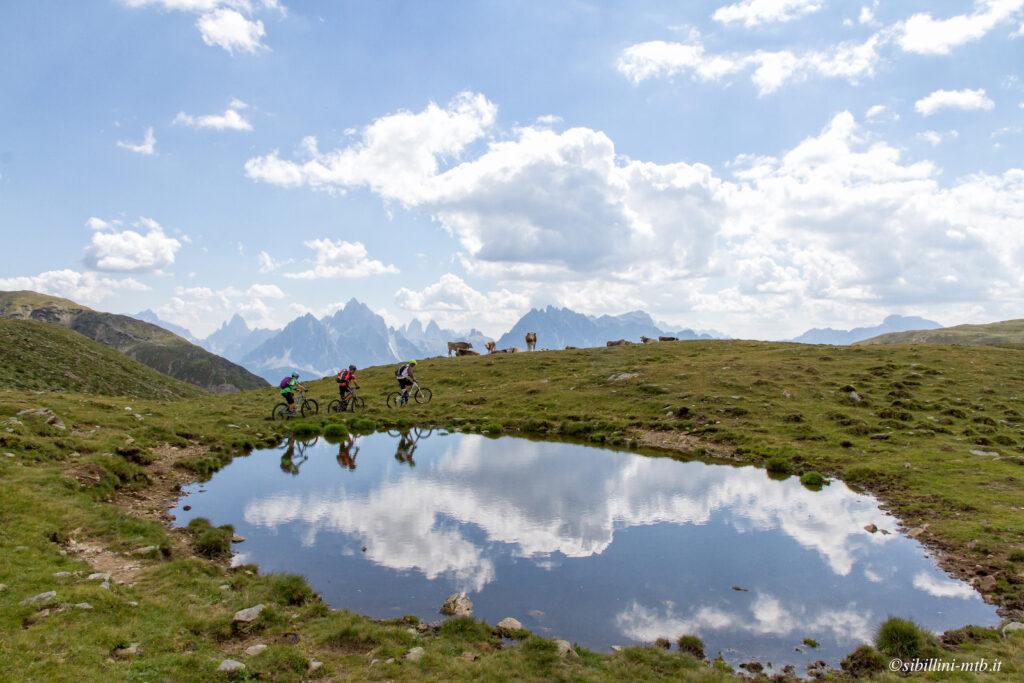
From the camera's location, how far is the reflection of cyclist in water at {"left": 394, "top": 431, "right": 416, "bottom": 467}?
24484mm

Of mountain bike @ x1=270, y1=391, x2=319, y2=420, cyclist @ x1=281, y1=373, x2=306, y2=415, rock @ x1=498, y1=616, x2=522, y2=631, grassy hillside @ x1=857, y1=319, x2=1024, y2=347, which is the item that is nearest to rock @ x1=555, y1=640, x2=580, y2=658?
rock @ x1=498, y1=616, x2=522, y2=631

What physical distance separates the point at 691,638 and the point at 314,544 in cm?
1051

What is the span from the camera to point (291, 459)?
24.5m

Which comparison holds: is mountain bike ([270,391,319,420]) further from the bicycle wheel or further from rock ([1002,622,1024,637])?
rock ([1002,622,1024,637])

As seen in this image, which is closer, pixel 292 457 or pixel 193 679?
pixel 193 679

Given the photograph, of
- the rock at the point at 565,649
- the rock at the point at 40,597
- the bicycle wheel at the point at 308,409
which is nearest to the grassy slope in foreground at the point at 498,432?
the rock at the point at 40,597

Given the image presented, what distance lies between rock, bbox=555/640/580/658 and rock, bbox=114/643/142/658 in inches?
277

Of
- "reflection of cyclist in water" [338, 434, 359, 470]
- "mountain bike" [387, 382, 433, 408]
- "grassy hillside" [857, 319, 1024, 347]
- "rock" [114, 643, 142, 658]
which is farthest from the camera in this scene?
"grassy hillside" [857, 319, 1024, 347]

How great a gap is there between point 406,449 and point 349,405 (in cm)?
1293

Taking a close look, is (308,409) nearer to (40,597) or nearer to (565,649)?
(40,597)

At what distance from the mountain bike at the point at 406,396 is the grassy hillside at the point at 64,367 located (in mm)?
31242

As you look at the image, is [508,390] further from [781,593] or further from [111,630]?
[111,630]

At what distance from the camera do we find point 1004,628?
9930 millimetres

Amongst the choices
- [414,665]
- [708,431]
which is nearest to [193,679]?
[414,665]
